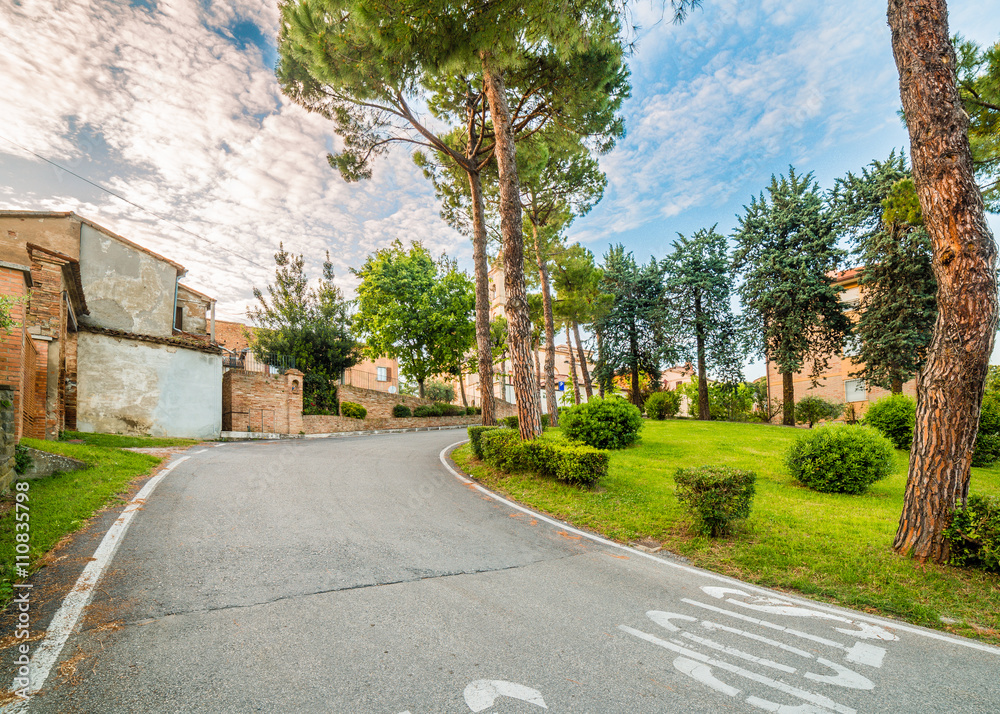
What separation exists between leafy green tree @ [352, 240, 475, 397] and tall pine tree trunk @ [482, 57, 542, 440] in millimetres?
15907

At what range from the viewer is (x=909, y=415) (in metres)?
14.0

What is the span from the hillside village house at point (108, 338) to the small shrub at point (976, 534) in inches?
660

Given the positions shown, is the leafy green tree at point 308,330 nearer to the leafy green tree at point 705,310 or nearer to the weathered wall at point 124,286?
the weathered wall at point 124,286

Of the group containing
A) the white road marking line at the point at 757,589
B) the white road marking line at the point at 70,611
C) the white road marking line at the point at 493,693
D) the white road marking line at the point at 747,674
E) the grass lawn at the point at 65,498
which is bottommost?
the white road marking line at the point at 757,589

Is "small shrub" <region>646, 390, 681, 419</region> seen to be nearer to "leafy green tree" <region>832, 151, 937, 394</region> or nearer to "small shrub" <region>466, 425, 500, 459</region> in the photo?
"leafy green tree" <region>832, 151, 937, 394</region>

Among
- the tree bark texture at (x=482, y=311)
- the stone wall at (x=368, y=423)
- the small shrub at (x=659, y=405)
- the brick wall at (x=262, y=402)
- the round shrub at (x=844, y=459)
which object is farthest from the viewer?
the small shrub at (x=659, y=405)

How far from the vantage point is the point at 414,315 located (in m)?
27.4

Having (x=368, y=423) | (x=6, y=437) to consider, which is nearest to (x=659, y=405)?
(x=368, y=423)

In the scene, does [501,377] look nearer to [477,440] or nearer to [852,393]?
[852,393]

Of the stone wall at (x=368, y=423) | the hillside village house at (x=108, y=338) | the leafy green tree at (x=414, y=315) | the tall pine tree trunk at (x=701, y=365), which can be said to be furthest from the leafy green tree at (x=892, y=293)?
the hillside village house at (x=108, y=338)

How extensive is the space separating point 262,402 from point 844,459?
21.3 m

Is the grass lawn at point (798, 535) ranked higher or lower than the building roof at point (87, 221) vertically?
lower

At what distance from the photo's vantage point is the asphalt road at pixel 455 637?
2.80 m

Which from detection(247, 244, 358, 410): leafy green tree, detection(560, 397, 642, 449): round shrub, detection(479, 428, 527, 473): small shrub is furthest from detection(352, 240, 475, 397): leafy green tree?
detection(479, 428, 527, 473): small shrub
